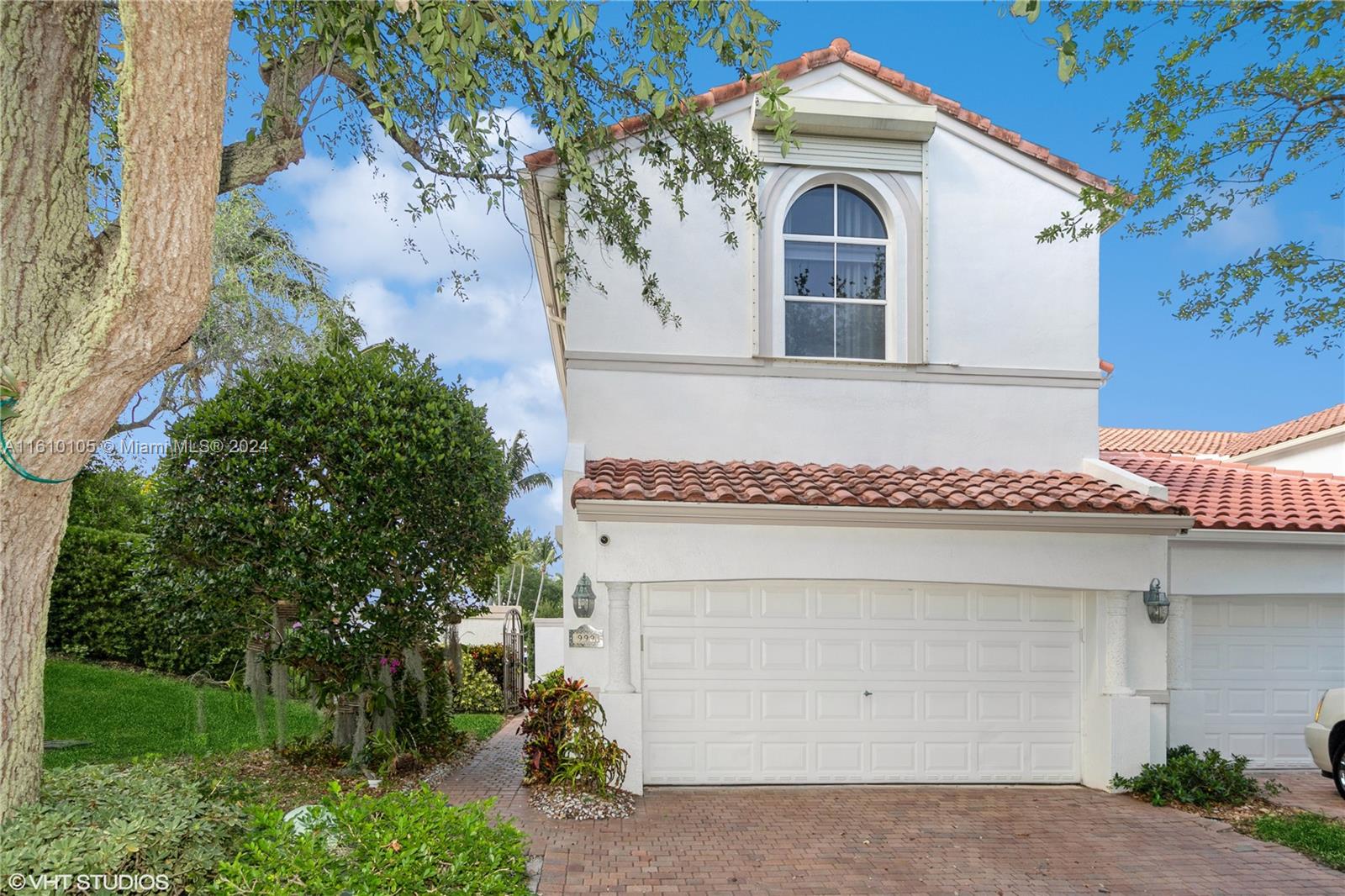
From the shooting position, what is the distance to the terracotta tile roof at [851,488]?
948 cm

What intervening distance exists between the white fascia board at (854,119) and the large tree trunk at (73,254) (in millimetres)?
7798

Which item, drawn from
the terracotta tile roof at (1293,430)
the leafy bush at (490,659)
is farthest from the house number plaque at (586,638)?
the terracotta tile roof at (1293,430)

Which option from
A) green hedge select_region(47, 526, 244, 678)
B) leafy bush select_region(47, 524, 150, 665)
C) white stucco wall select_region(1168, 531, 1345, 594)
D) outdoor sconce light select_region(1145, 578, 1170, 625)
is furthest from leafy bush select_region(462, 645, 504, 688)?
white stucco wall select_region(1168, 531, 1345, 594)

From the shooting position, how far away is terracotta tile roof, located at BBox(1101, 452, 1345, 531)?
10867mm

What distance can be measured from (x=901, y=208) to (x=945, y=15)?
302 cm

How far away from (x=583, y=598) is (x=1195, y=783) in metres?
6.78

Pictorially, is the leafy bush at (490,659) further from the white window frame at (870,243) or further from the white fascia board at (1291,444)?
the white fascia board at (1291,444)

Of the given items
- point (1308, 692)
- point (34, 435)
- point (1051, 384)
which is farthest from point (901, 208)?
point (34, 435)

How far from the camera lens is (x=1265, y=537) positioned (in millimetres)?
10930

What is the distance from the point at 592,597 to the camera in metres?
9.89

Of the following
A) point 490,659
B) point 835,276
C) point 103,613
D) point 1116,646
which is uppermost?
point 835,276

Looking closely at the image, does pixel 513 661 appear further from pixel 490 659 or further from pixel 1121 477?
pixel 1121 477

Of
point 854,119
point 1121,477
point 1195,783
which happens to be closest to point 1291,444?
point 1121,477

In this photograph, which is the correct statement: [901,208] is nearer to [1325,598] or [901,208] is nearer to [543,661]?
[1325,598]
